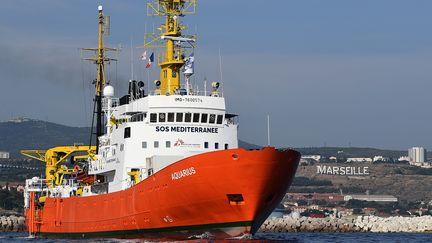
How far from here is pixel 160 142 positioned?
5281cm

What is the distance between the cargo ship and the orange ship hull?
0.05 meters

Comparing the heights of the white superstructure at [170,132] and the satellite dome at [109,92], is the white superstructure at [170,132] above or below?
below

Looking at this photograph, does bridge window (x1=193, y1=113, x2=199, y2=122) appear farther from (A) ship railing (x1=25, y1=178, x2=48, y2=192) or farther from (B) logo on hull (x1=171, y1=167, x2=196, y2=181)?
(A) ship railing (x1=25, y1=178, x2=48, y2=192)

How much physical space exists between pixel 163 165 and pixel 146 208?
2700mm

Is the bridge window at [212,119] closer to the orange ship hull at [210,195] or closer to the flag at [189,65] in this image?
the flag at [189,65]

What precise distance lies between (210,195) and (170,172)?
2586 mm

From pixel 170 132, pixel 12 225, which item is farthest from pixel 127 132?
pixel 12 225

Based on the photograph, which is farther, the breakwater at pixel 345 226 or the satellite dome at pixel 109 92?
the breakwater at pixel 345 226

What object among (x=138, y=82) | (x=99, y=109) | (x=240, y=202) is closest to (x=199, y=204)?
(x=240, y=202)

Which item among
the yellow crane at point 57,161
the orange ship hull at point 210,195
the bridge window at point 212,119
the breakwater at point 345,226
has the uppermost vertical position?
the bridge window at point 212,119

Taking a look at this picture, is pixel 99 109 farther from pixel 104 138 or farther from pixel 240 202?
pixel 240 202

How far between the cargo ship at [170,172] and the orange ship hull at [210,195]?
0.16 ft

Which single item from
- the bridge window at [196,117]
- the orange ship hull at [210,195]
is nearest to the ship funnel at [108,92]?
the bridge window at [196,117]

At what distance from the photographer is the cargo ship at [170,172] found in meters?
45.9
